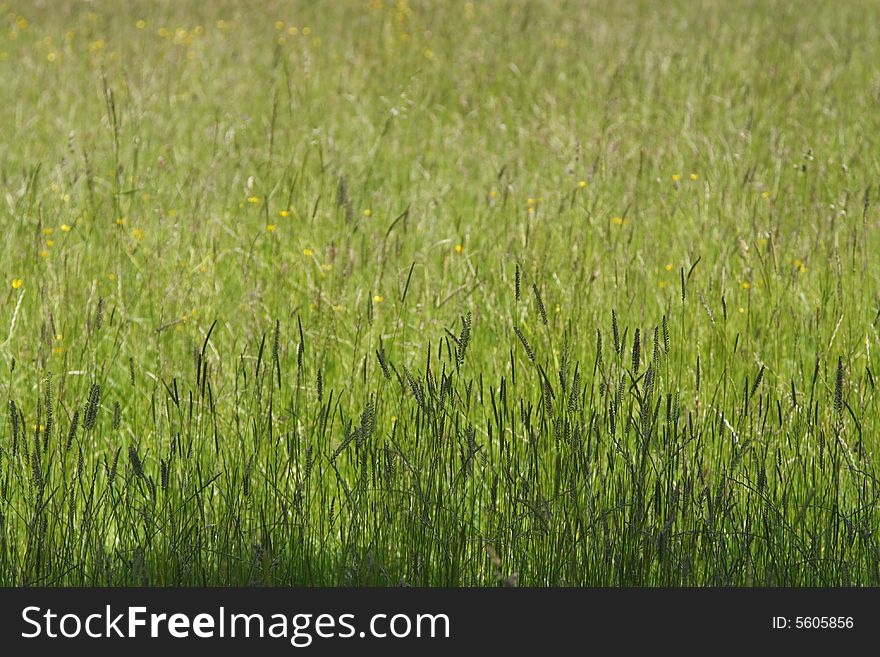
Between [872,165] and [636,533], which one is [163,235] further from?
[872,165]

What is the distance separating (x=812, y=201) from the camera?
4359mm

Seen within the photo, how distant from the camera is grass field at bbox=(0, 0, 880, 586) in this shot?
2037 mm

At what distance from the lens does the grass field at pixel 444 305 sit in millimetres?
2037

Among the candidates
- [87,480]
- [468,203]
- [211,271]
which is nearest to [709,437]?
[87,480]

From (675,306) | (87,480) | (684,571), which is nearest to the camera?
(684,571)

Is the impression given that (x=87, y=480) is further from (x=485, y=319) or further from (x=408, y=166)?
(x=408, y=166)

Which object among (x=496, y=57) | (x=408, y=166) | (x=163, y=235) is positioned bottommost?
(x=163, y=235)

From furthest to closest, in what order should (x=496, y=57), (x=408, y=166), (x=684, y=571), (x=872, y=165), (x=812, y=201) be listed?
1. (x=496, y=57)
2. (x=408, y=166)
3. (x=872, y=165)
4. (x=812, y=201)
5. (x=684, y=571)

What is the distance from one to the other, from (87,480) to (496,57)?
4951 millimetres

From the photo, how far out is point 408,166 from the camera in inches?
196

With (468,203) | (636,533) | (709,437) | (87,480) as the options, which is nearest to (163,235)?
(468,203)

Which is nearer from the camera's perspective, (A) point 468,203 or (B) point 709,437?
(B) point 709,437

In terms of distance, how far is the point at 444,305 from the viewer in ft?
11.2

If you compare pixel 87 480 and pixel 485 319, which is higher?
pixel 485 319
